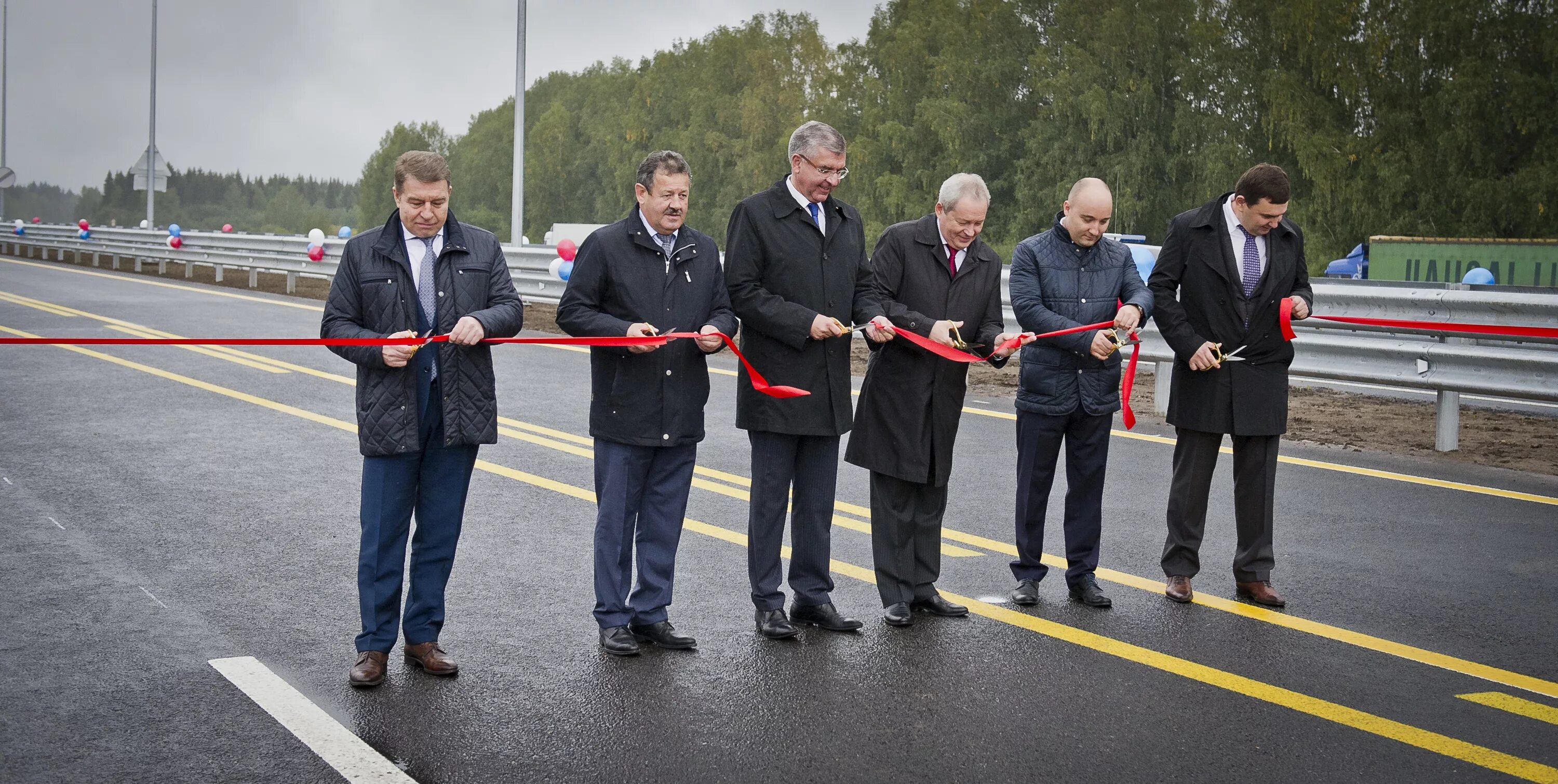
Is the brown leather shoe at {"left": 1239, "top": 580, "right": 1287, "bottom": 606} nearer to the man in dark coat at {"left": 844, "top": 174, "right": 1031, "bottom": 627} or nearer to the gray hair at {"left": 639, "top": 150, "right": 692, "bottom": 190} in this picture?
the man in dark coat at {"left": 844, "top": 174, "right": 1031, "bottom": 627}

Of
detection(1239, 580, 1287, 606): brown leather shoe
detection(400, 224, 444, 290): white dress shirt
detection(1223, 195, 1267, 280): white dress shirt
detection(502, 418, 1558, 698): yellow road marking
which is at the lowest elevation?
detection(502, 418, 1558, 698): yellow road marking

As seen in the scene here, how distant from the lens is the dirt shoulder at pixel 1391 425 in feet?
32.1

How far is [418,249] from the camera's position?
→ 506 centimetres

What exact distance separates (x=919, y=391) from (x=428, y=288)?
6.62 ft

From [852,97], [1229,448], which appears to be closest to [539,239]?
[852,97]

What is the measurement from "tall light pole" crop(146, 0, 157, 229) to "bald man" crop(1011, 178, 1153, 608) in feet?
128

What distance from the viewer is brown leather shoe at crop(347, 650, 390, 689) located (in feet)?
15.6

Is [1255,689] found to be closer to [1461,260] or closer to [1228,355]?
[1228,355]

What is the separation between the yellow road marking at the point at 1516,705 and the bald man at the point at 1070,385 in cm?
155

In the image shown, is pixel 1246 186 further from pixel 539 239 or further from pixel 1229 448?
pixel 539 239

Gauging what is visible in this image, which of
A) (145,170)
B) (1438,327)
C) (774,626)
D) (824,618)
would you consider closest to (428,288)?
(774,626)

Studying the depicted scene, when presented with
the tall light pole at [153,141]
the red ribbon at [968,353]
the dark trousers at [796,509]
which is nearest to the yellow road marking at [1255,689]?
the dark trousers at [796,509]

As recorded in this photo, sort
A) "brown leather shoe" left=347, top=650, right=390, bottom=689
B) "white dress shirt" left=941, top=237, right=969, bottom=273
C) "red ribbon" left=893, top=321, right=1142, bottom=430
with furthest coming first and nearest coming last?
"white dress shirt" left=941, top=237, right=969, bottom=273 < "red ribbon" left=893, top=321, right=1142, bottom=430 < "brown leather shoe" left=347, top=650, right=390, bottom=689

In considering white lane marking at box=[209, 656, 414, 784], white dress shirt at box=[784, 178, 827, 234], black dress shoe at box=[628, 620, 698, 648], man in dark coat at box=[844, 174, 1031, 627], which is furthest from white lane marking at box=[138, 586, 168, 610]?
white dress shirt at box=[784, 178, 827, 234]
